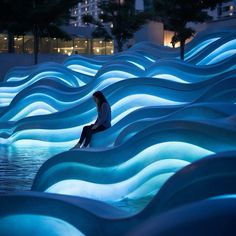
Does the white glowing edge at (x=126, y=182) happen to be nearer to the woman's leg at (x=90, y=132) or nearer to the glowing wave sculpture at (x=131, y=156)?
the glowing wave sculpture at (x=131, y=156)

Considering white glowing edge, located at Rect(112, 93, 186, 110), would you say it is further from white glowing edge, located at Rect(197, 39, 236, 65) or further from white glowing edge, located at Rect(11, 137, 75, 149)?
white glowing edge, located at Rect(197, 39, 236, 65)

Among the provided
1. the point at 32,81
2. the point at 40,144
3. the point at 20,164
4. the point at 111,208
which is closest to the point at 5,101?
the point at 32,81

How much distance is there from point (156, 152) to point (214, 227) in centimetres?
364

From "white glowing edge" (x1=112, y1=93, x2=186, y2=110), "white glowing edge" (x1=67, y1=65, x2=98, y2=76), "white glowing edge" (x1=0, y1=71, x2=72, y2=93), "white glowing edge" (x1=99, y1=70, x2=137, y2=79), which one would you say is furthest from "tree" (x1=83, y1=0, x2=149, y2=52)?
"white glowing edge" (x1=112, y1=93, x2=186, y2=110)

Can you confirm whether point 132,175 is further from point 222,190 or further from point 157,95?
point 157,95

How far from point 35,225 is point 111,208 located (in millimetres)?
613

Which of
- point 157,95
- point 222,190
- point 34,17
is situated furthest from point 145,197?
point 34,17

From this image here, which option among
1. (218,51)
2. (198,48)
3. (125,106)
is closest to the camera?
(125,106)

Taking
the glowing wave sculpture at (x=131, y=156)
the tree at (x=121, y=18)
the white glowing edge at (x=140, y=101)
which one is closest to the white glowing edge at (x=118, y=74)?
the glowing wave sculpture at (x=131, y=156)

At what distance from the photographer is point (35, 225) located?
435 cm

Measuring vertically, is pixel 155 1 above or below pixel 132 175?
above

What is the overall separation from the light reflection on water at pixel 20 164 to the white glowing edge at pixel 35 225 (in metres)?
3.37

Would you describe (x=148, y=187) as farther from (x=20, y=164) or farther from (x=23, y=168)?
(x=20, y=164)

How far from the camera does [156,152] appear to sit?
6.54m
